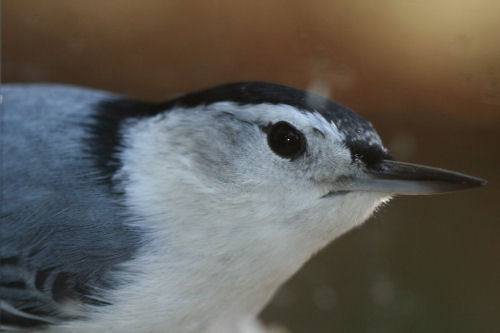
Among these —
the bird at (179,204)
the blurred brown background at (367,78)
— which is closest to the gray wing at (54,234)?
the bird at (179,204)

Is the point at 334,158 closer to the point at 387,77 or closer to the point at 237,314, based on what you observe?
the point at 387,77

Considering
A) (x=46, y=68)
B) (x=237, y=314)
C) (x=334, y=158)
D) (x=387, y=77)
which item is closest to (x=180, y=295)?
(x=237, y=314)

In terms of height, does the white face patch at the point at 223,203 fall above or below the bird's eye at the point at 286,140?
below

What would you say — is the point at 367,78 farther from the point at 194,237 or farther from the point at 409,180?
the point at 194,237

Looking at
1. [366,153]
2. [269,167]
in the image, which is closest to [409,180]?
[366,153]

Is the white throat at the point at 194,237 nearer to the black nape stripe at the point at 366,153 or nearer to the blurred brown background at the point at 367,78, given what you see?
the black nape stripe at the point at 366,153

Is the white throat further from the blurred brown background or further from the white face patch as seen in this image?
the blurred brown background

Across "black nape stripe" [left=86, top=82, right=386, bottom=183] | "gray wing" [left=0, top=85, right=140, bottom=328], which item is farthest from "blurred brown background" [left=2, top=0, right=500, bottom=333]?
"gray wing" [left=0, top=85, right=140, bottom=328]

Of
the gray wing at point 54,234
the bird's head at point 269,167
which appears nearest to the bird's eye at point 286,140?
the bird's head at point 269,167
